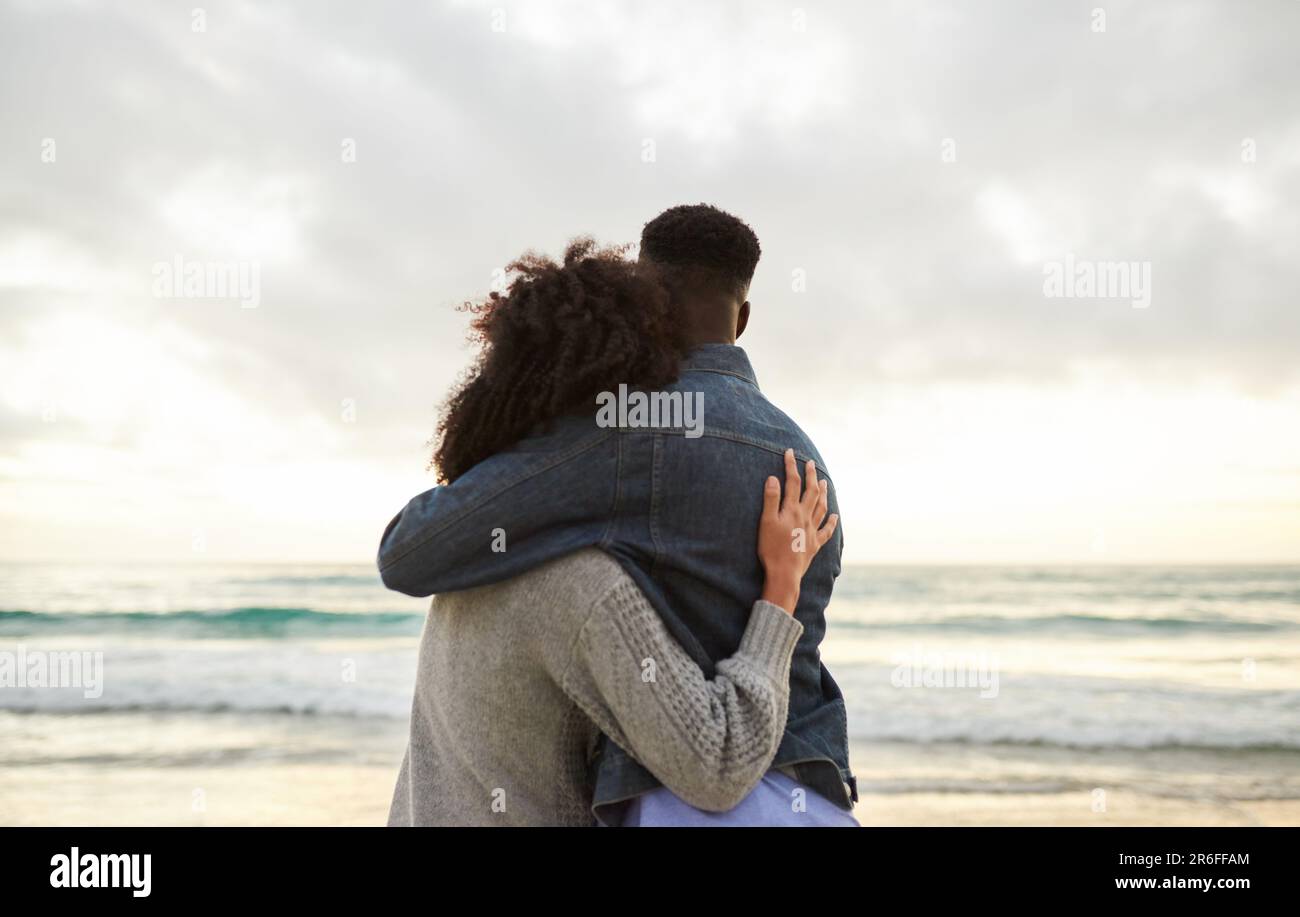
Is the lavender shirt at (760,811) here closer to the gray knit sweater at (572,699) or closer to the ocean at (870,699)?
the gray knit sweater at (572,699)

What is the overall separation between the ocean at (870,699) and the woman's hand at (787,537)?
553 centimetres

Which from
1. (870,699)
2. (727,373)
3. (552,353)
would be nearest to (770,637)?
(727,373)

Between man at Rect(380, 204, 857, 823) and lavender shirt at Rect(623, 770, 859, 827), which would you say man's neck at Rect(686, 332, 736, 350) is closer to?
man at Rect(380, 204, 857, 823)

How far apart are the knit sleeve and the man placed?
0.05 m

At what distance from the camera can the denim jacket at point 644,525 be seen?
163 cm

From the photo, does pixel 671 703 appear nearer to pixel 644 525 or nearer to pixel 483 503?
pixel 644 525

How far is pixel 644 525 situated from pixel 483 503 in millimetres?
270

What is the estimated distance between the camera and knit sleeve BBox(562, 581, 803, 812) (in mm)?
1563

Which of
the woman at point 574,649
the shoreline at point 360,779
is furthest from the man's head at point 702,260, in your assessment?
the shoreline at point 360,779

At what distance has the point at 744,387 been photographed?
1.91m

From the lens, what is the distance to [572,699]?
169 centimetres

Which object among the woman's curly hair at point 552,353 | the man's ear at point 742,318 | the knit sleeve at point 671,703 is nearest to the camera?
the knit sleeve at point 671,703

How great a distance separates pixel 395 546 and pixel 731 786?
0.67 m

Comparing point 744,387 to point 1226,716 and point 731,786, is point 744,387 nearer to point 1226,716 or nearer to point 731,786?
point 731,786
